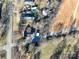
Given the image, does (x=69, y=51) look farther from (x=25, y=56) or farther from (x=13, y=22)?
(x=13, y=22)

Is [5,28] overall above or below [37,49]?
above

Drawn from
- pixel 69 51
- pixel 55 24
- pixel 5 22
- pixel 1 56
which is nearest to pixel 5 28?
pixel 5 22

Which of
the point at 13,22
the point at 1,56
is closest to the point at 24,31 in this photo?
the point at 13,22

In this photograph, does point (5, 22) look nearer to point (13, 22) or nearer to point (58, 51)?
point (13, 22)

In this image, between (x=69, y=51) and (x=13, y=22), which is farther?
(x=69, y=51)

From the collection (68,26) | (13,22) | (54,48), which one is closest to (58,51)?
(54,48)

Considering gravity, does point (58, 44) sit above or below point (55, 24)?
below

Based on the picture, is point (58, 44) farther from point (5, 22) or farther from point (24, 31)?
point (5, 22)

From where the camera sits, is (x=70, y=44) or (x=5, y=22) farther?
(x=70, y=44)
